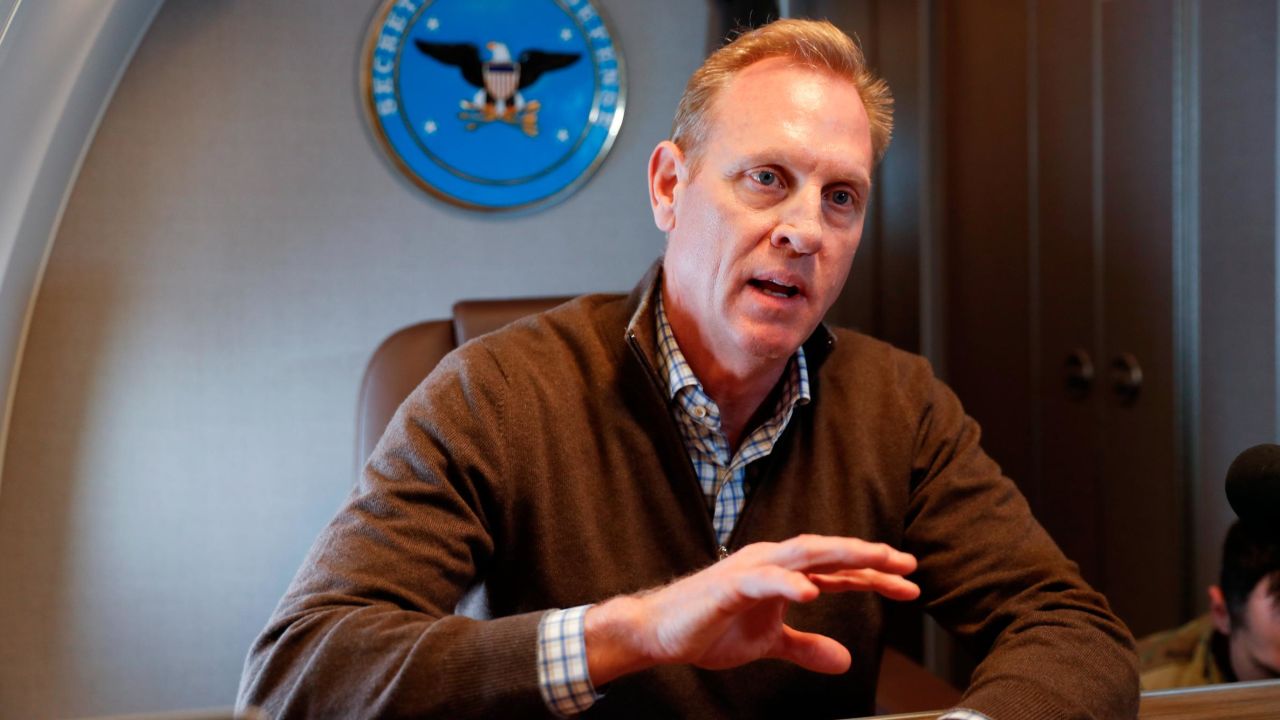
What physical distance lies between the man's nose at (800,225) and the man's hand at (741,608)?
15.0 inches

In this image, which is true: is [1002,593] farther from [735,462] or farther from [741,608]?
[741,608]

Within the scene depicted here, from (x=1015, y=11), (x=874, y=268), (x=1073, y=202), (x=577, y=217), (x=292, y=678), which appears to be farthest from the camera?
(x=874, y=268)

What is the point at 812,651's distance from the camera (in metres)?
0.92

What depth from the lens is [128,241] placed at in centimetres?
201

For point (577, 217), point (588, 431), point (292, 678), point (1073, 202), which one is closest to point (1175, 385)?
point (1073, 202)

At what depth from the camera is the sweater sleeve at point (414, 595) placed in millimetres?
851

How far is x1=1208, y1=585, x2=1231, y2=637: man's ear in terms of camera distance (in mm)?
1506

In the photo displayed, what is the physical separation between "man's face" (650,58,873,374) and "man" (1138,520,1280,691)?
29.0 inches

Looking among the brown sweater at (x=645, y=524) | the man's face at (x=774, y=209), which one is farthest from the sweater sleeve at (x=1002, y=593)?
the man's face at (x=774, y=209)

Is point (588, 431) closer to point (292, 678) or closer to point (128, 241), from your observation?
point (292, 678)

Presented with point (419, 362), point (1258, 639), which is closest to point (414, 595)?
point (419, 362)

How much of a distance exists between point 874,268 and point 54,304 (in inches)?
67.2

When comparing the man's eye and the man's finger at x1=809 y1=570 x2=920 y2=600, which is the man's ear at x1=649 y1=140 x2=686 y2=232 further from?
the man's finger at x1=809 y1=570 x2=920 y2=600

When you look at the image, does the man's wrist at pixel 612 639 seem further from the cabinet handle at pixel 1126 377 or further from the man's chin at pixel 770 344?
the cabinet handle at pixel 1126 377
